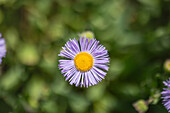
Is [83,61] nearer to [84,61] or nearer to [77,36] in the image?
[84,61]

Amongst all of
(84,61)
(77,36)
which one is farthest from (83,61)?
(77,36)

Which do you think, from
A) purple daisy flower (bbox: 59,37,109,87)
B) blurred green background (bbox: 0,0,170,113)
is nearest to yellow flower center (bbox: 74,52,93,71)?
purple daisy flower (bbox: 59,37,109,87)

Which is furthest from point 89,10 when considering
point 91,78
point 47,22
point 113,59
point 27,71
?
point 91,78

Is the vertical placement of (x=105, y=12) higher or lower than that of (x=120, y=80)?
higher

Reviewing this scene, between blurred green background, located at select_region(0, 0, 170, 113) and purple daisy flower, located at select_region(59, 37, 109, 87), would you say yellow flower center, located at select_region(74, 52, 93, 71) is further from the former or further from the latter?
blurred green background, located at select_region(0, 0, 170, 113)

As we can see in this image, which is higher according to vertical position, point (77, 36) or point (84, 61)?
point (77, 36)

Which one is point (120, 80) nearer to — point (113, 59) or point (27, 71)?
point (113, 59)

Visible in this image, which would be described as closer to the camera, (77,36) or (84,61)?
(84,61)
